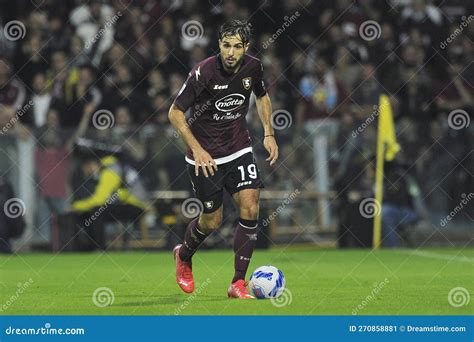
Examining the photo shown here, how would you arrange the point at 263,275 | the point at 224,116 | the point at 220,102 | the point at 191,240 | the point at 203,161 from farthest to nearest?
1. the point at 191,240
2. the point at 224,116
3. the point at 220,102
4. the point at 263,275
5. the point at 203,161

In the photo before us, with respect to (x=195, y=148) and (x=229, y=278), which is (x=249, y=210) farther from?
(x=229, y=278)

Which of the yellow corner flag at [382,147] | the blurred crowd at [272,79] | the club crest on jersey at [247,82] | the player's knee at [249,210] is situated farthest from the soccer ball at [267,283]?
the yellow corner flag at [382,147]

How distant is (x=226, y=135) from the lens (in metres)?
11.8

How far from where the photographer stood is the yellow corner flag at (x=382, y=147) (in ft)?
67.2

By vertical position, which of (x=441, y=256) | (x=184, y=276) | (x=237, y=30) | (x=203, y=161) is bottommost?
(x=441, y=256)

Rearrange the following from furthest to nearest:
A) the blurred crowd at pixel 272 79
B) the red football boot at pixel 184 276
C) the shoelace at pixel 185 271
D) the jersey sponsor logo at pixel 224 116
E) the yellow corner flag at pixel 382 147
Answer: the blurred crowd at pixel 272 79
the yellow corner flag at pixel 382 147
the shoelace at pixel 185 271
the red football boot at pixel 184 276
the jersey sponsor logo at pixel 224 116

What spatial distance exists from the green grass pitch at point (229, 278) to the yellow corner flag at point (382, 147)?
2.67 ft

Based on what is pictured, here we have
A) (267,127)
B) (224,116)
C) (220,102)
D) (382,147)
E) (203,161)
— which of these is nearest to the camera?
(203,161)

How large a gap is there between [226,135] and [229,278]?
3188mm

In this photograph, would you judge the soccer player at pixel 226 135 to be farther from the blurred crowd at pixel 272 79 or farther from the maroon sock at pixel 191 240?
the blurred crowd at pixel 272 79

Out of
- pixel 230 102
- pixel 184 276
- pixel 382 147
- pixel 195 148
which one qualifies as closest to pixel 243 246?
pixel 184 276

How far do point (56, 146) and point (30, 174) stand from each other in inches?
26.3

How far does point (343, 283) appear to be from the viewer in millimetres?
13812
